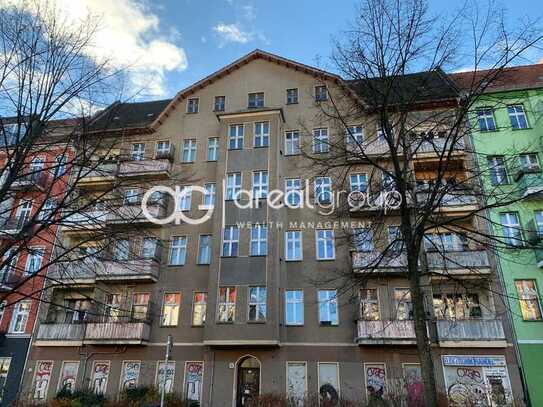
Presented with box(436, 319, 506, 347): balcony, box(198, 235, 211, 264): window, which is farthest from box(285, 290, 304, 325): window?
box(436, 319, 506, 347): balcony

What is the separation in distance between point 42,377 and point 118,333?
4870 mm

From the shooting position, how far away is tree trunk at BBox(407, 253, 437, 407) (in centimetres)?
873

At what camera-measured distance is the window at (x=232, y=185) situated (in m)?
21.4

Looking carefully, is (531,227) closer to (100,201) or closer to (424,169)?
(424,169)

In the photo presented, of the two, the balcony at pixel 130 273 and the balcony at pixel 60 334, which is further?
the balcony at pixel 130 273

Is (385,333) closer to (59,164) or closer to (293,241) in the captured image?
(293,241)

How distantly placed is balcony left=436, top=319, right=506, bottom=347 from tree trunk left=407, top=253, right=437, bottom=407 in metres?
8.91

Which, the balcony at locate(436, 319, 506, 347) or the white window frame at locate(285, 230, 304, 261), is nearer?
the balcony at locate(436, 319, 506, 347)

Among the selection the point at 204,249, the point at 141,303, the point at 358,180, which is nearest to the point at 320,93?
the point at 358,180

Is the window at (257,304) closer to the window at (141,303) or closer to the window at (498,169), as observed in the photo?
the window at (141,303)

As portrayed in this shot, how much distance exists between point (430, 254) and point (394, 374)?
5.83 meters

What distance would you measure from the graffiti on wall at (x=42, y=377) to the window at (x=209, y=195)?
11610mm

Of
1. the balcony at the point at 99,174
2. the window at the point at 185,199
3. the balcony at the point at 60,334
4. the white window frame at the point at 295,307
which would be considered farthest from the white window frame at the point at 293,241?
the balcony at the point at 60,334

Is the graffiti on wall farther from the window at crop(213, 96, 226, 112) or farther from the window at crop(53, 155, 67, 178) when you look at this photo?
the window at crop(213, 96, 226, 112)
